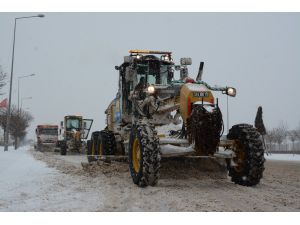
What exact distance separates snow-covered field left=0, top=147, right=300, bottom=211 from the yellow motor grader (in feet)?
1.63

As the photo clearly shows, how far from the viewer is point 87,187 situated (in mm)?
8227

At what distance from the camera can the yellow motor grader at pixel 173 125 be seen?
7.77 metres

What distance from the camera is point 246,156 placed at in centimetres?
847

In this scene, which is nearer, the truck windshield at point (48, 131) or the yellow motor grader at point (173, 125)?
the yellow motor grader at point (173, 125)

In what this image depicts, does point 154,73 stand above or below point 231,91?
above

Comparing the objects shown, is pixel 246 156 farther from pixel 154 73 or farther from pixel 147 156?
pixel 154 73

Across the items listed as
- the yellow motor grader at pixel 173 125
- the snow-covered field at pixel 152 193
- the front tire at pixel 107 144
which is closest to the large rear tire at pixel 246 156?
the yellow motor grader at pixel 173 125

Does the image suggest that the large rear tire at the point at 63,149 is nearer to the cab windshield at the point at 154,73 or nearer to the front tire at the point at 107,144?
the front tire at the point at 107,144

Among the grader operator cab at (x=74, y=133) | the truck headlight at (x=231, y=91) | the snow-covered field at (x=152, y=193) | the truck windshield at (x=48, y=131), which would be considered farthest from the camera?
the truck windshield at (x=48, y=131)

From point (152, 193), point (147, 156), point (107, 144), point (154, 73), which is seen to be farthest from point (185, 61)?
point (152, 193)

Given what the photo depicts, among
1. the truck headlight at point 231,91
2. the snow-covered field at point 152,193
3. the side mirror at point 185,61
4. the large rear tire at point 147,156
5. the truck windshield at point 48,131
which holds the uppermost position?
the side mirror at point 185,61

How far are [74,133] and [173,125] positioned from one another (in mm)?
22155

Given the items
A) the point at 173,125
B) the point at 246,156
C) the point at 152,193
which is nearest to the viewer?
the point at 152,193

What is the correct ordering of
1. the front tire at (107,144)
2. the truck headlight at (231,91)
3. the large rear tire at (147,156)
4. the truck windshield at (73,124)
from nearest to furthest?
the large rear tire at (147,156), the truck headlight at (231,91), the front tire at (107,144), the truck windshield at (73,124)
